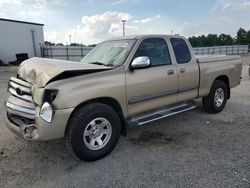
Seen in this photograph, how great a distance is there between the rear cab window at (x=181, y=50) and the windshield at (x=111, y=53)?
112 centimetres

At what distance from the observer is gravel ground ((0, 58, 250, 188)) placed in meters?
3.31

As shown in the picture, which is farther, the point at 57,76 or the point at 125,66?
the point at 125,66

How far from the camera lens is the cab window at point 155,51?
181 inches

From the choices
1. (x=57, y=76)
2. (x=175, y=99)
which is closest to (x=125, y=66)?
(x=57, y=76)

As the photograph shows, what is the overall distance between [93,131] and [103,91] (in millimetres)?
655

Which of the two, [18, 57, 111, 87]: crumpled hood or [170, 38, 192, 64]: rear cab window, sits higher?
[170, 38, 192, 64]: rear cab window

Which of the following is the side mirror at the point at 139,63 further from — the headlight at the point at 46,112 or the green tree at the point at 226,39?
the green tree at the point at 226,39

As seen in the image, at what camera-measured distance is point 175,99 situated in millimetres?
5125

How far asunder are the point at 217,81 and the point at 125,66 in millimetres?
3150

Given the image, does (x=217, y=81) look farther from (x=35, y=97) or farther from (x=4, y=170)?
(x=4, y=170)

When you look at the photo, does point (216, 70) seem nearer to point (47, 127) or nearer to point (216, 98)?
point (216, 98)

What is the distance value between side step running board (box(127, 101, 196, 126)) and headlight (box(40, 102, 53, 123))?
4.75 ft

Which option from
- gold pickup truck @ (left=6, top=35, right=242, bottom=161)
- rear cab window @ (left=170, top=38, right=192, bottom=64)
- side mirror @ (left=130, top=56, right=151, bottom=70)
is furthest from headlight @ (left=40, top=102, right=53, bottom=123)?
rear cab window @ (left=170, top=38, right=192, bottom=64)

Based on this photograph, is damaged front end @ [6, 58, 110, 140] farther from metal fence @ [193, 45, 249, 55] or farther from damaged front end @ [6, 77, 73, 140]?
metal fence @ [193, 45, 249, 55]
